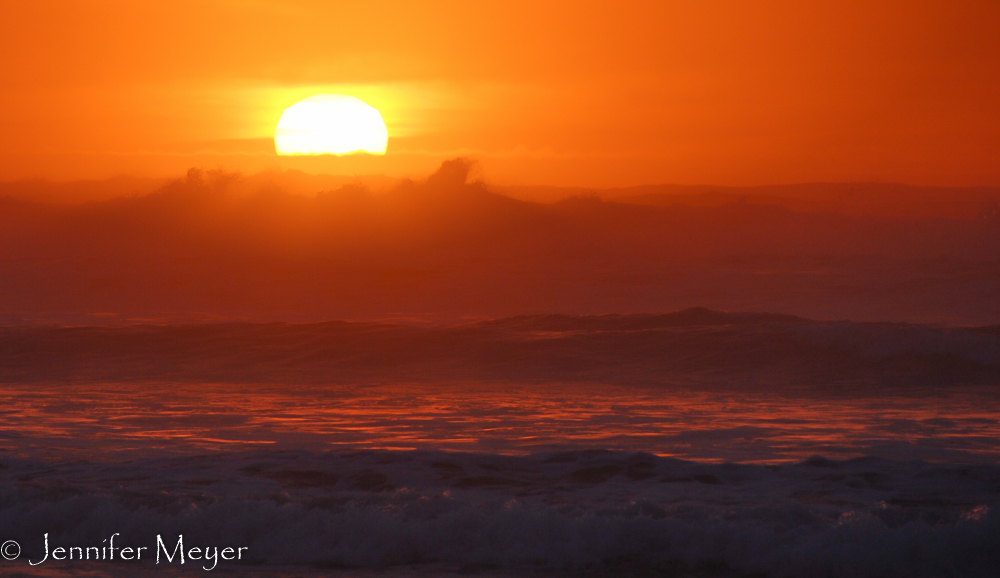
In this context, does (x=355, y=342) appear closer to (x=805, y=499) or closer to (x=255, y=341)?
(x=255, y=341)

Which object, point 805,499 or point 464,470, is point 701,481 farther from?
point 464,470

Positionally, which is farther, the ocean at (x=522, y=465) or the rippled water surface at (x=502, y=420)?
the rippled water surface at (x=502, y=420)

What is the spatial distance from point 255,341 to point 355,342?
5.82 feet

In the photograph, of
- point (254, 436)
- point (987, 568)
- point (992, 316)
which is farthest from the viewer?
point (992, 316)

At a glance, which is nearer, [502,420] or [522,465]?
[522,465]

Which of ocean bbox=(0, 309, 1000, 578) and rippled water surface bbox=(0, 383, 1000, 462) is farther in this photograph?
rippled water surface bbox=(0, 383, 1000, 462)

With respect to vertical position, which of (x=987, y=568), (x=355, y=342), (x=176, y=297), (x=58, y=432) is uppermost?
(x=176, y=297)

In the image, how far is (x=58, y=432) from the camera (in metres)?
7.61

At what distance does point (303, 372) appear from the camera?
12.4 metres

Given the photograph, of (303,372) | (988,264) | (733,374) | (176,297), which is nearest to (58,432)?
(303,372)

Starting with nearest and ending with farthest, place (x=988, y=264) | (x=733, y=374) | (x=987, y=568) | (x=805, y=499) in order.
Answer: (x=987, y=568)
(x=805, y=499)
(x=733, y=374)
(x=988, y=264)

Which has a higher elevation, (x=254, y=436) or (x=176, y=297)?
(x=176, y=297)

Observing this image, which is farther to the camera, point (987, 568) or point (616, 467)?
point (616, 467)

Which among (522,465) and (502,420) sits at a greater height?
(502,420)
